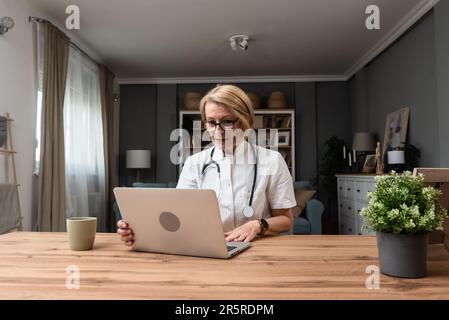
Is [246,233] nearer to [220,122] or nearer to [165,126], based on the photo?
[220,122]

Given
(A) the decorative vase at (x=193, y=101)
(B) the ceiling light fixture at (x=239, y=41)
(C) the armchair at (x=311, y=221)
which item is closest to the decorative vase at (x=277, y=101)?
(A) the decorative vase at (x=193, y=101)

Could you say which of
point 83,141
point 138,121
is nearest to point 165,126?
point 138,121

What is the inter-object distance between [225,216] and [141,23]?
2.72 metres

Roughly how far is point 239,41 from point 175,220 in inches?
133

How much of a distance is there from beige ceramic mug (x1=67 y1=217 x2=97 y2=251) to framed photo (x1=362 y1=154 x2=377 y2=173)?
400 centimetres

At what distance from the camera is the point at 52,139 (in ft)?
10.8

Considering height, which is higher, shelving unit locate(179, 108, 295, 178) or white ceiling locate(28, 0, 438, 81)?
white ceiling locate(28, 0, 438, 81)

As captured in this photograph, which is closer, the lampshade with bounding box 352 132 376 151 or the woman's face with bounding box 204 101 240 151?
the woman's face with bounding box 204 101 240 151

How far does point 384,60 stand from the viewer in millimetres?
4117

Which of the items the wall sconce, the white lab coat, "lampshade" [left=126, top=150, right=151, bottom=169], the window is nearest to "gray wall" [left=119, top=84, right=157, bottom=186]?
"lampshade" [left=126, top=150, right=151, bottom=169]

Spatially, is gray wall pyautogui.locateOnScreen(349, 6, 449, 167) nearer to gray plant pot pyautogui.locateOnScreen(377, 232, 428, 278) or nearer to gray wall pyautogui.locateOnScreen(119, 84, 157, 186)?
gray plant pot pyautogui.locateOnScreen(377, 232, 428, 278)

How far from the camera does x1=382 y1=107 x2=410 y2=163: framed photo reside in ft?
11.7

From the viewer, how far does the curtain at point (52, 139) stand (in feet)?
10.4
